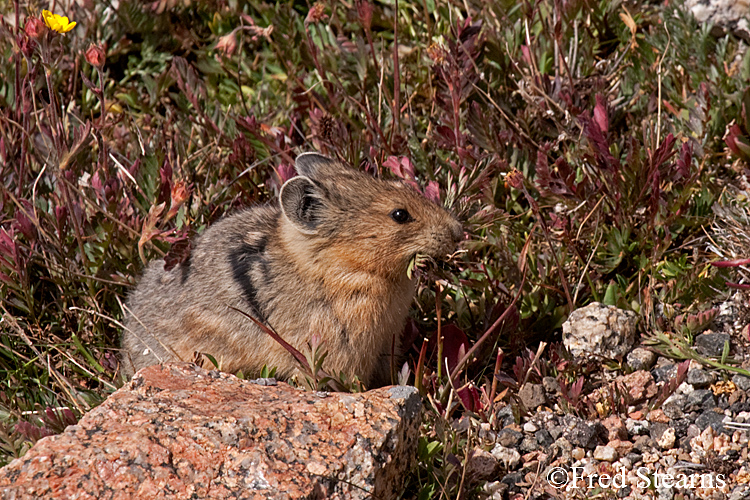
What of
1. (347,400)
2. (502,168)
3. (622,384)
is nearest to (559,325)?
(622,384)

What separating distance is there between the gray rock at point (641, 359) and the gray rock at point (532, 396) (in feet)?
2.12

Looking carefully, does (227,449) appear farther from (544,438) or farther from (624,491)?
(624,491)

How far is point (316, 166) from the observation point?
548 cm

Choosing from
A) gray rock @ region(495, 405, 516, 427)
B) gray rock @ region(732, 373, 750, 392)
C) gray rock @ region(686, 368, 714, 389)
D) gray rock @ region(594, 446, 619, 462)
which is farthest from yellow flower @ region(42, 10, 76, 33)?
gray rock @ region(732, 373, 750, 392)

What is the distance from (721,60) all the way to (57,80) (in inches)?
230

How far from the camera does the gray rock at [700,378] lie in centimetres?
507

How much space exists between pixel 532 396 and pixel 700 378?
101 cm

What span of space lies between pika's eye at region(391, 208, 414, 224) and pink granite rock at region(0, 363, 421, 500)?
1179 millimetres

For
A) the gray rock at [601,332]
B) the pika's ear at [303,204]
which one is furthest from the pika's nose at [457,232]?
the gray rock at [601,332]

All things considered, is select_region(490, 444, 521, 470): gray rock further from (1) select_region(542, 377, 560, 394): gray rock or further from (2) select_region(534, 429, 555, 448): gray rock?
(1) select_region(542, 377, 560, 394): gray rock

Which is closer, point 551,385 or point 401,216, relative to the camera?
point 401,216

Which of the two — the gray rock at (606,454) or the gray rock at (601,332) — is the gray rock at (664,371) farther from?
the gray rock at (606,454)

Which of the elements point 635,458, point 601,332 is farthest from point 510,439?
point 601,332

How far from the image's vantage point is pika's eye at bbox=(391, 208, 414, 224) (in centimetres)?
515
